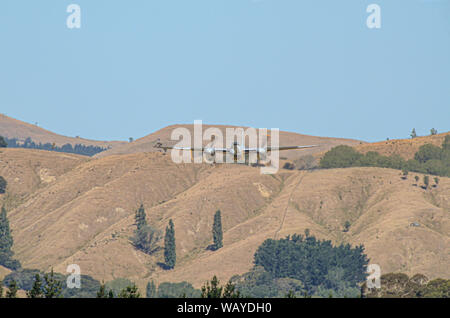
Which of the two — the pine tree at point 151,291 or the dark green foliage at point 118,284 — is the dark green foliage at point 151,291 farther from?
the dark green foliage at point 118,284

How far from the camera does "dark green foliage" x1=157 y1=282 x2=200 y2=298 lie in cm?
18388

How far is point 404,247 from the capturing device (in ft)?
648

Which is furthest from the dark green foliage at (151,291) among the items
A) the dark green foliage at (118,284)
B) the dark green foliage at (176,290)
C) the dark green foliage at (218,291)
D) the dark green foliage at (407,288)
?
the dark green foliage at (218,291)

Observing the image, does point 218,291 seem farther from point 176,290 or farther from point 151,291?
point 176,290

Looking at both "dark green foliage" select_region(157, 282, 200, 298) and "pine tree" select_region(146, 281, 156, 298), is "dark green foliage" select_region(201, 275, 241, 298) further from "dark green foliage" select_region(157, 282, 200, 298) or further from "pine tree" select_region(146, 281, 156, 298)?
"pine tree" select_region(146, 281, 156, 298)

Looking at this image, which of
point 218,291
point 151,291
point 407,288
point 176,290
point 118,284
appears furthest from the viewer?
point 118,284

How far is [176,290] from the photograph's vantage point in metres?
189

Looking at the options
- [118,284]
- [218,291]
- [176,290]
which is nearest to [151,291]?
[176,290]

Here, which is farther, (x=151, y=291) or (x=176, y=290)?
(x=176, y=290)

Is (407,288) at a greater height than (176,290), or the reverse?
(407,288)
